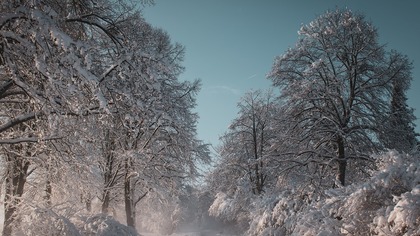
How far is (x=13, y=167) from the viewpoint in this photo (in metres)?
8.13

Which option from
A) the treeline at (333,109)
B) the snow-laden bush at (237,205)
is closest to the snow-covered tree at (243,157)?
the snow-laden bush at (237,205)

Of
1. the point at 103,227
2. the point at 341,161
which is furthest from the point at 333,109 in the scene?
the point at 103,227

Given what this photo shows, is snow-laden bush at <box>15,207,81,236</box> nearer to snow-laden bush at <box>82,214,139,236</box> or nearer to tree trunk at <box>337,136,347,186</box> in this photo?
snow-laden bush at <box>82,214,139,236</box>

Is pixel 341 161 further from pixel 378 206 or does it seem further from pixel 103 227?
pixel 103 227

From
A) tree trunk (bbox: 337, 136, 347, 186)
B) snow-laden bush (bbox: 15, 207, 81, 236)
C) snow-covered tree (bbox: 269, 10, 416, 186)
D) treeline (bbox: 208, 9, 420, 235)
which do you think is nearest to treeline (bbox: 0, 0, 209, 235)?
snow-laden bush (bbox: 15, 207, 81, 236)

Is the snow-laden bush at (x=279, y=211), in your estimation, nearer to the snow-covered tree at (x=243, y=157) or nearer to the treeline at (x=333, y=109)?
the treeline at (x=333, y=109)

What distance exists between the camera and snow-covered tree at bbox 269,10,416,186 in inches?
376

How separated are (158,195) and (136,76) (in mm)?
6354

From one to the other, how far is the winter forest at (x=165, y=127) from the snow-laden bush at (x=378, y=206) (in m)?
0.02

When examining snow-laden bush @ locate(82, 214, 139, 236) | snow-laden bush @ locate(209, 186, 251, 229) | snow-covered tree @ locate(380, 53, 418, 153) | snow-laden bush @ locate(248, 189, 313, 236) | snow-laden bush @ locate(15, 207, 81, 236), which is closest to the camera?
snow-laden bush @ locate(15, 207, 81, 236)

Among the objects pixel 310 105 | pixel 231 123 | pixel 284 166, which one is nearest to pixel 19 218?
pixel 284 166

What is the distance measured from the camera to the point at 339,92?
9602mm

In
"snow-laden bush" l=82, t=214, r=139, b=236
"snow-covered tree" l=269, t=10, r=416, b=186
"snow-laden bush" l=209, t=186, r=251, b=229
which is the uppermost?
"snow-covered tree" l=269, t=10, r=416, b=186

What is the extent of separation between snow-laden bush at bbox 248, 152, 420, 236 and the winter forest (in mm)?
19
